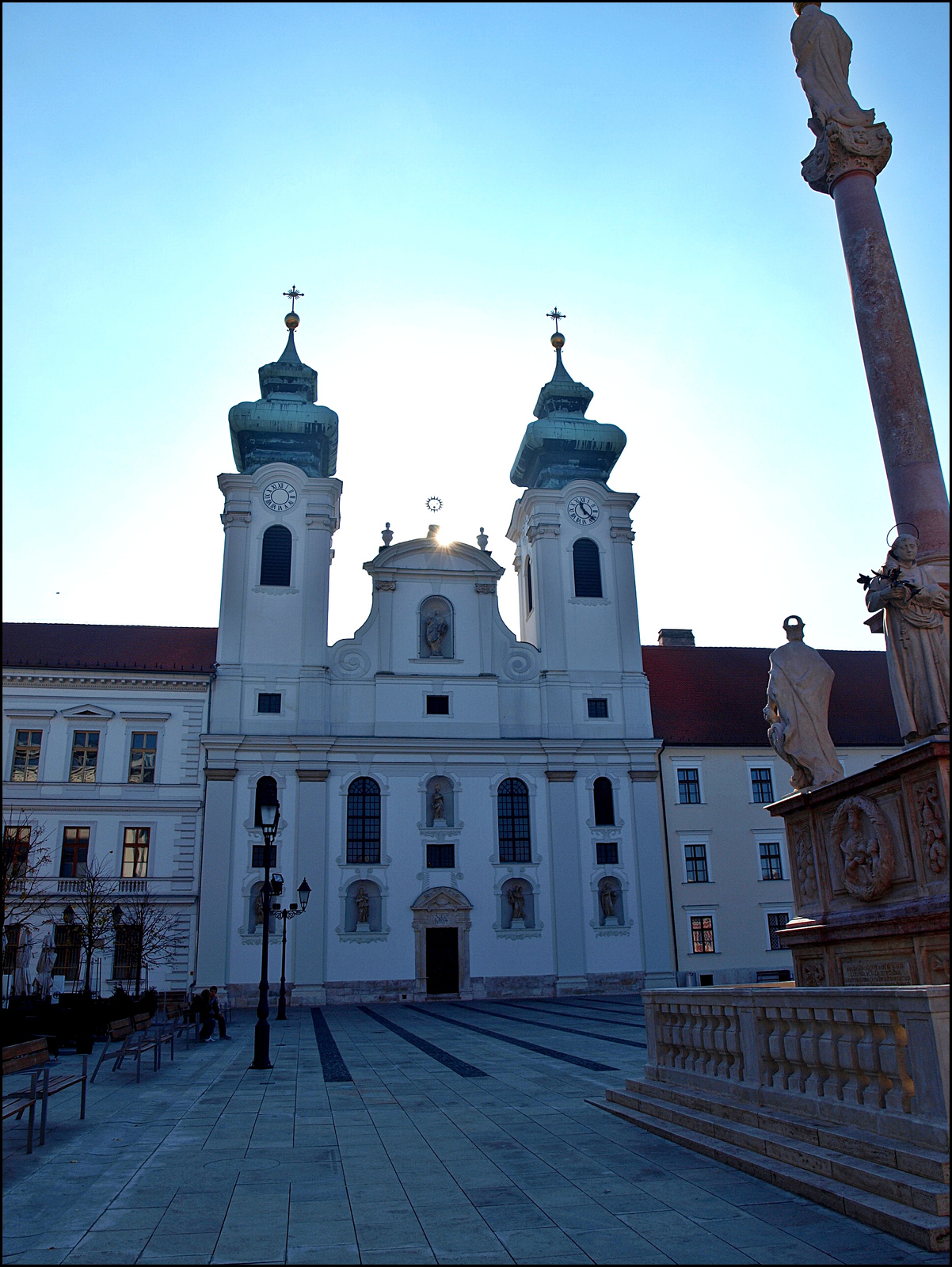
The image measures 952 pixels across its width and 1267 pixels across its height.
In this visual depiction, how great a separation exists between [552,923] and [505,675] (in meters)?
9.18

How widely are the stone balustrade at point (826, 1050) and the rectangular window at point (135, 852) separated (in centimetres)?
2875

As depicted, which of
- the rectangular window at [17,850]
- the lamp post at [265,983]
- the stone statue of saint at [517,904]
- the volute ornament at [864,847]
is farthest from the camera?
the stone statue of saint at [517,904]

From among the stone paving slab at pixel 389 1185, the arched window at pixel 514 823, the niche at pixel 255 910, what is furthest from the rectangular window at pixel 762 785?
the stone paving slab at pixel 389 1185

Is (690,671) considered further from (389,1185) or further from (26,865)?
(389,1185)

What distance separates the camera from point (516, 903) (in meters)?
34.5

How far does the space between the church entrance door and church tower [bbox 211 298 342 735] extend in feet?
26.9

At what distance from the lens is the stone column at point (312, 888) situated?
32.1 meters

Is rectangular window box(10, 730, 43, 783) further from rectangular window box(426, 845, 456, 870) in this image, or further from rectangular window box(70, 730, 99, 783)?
rectangular window box(426, 845, 456, 870)

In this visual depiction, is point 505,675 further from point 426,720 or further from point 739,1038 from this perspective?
point 739,1038

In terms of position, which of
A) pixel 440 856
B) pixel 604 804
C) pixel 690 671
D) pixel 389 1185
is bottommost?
pixel 389 1185

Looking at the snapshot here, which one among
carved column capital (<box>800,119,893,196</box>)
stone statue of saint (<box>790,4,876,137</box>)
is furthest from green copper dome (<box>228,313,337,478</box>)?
carved column capital (<box>800,119,893,196</box>)

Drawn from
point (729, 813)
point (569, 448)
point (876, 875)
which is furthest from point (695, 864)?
point (876, 875)

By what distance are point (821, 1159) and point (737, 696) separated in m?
35.6

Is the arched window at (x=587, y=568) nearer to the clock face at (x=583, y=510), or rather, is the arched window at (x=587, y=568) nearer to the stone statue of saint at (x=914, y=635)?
the clock face at (x=583, y=510)
